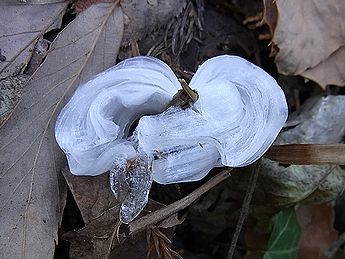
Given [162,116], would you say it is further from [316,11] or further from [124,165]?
[316,11]

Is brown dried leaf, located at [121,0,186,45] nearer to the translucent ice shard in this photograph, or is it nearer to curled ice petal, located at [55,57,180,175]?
curled ice petal, located at [55,57,180,175]

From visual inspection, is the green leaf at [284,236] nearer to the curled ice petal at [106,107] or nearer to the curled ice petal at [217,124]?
the curled ice petal at [217,124]

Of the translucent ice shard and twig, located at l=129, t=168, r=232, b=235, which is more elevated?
the translucent ice shard

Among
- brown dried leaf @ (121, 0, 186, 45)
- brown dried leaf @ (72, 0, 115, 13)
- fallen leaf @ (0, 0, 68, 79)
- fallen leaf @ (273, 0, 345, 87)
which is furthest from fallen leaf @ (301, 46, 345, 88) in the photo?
fallen leaf @ (0, 0, 68, 79)

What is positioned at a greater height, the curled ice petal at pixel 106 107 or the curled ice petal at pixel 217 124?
the curled ice petal at pixel 106 107

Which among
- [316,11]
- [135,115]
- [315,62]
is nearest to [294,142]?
[315,62]

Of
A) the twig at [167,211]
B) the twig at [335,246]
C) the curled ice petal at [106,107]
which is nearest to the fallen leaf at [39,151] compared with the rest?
the curled ice petal at [106,107]
